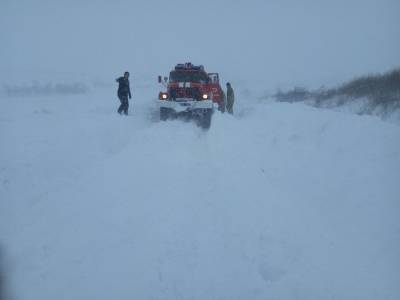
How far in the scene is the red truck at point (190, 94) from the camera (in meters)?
15.0

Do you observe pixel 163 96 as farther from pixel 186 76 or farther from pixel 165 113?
pixel 186 76

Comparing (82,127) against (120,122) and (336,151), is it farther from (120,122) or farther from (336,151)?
(336,151)

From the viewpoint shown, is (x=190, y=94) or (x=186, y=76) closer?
(x=190, y=94)

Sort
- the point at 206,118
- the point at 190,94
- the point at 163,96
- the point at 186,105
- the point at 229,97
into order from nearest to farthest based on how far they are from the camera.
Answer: the point at 206,118 < the point at 186,105 < the point at 163,96 < the point at 190,94 < the point at 229,97

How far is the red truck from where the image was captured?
49.3 feet

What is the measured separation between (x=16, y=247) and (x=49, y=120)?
9.61m

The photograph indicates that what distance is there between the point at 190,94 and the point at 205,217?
10.8 m

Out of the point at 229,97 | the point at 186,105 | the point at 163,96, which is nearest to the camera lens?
the point at 186,105

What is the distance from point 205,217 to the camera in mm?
6012

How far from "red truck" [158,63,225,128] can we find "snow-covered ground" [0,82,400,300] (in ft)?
13.8

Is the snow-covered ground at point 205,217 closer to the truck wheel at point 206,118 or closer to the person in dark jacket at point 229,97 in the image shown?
the truck wheel at point 206,118

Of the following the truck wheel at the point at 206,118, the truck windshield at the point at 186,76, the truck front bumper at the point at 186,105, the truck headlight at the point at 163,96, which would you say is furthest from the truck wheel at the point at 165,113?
the truck windshield at the point at 186,76

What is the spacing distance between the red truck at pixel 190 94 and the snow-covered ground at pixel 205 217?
422 cm

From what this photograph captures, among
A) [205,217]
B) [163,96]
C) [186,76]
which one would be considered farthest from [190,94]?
[205,217]
